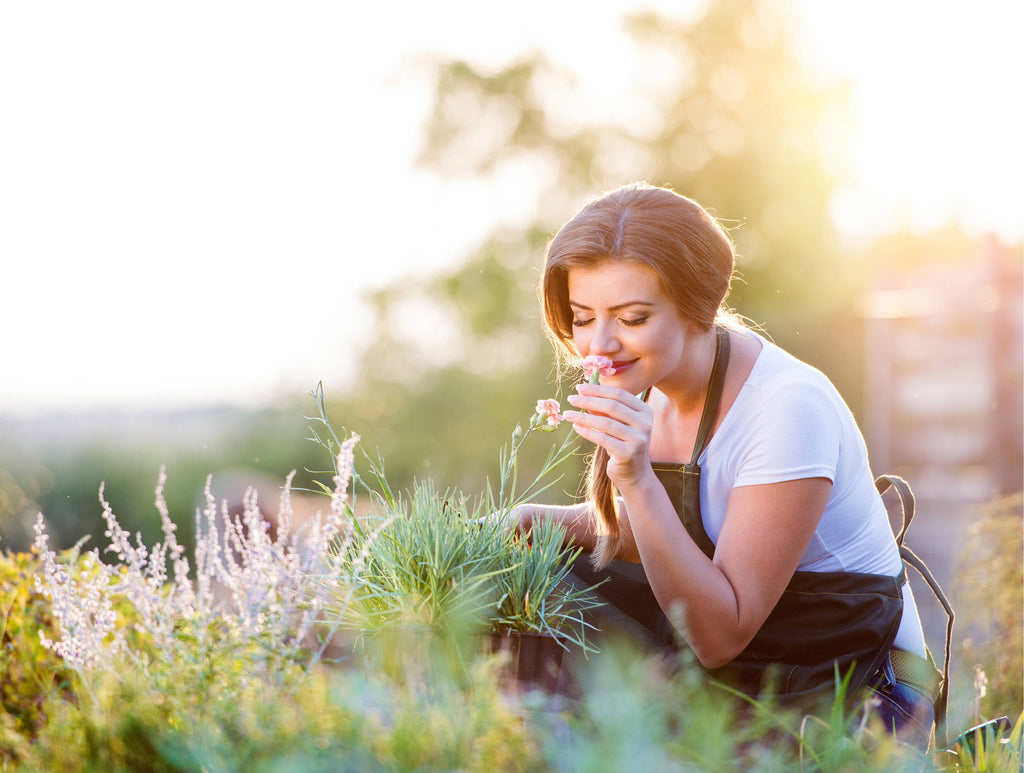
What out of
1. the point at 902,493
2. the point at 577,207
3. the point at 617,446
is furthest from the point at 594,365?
the point at 577,207

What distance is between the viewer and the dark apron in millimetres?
2412

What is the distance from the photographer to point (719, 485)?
2611 millimetres

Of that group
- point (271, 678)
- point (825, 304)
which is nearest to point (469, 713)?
point (271, 678)

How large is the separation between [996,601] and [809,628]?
7.31ft

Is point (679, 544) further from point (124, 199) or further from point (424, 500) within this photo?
point (124, 199)

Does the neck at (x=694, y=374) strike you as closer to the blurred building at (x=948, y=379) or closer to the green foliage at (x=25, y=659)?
the green foliage at (x=25, y=659)

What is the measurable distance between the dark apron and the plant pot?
516 millimetres

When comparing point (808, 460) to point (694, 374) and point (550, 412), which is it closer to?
point (694, 374)

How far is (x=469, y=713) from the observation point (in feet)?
4.56

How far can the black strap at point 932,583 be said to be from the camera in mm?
2658

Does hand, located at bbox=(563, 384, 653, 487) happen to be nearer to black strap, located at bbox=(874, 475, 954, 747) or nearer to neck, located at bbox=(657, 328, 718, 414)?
neck, located at bbox=(657, 328, 718, 414)

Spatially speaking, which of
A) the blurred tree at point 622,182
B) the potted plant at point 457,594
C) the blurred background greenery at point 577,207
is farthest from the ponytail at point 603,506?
the blurred tree at point 622,182

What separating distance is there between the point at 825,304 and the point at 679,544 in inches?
438

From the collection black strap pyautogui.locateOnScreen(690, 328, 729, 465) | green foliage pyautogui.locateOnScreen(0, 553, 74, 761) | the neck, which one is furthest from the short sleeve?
green foliage pyautogui.locateOnScreen(0, 553, 74, 761)
